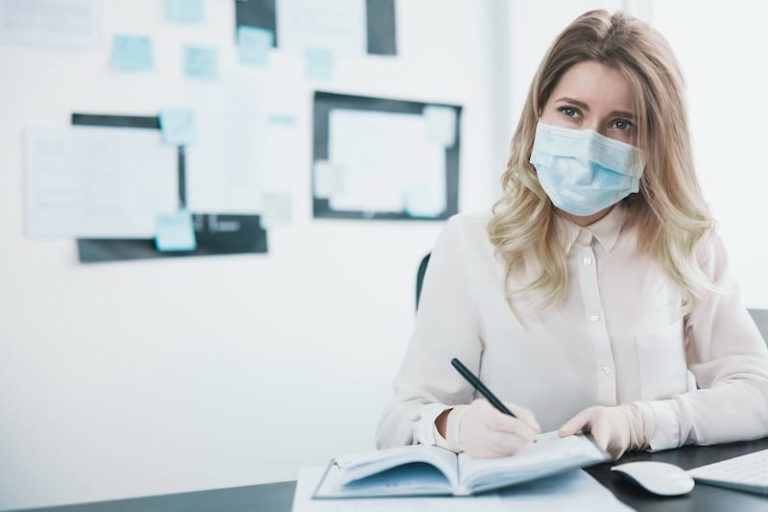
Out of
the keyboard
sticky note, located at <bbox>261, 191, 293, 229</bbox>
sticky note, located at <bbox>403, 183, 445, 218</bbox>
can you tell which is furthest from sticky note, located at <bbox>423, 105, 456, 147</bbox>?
the keyboard

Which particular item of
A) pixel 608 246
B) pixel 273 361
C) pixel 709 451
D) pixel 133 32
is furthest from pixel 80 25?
pixel 709 451

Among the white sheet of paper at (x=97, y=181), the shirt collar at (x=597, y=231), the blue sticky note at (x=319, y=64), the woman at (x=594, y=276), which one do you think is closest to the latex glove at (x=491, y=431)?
the woman at (x=594, y=276)

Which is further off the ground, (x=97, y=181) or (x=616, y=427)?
(x=97, y=181)

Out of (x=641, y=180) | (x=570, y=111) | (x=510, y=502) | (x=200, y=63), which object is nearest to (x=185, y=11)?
(x=200, y=63)

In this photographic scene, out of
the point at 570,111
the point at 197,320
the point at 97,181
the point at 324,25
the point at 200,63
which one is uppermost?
the point at 324,25

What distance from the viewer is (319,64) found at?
1.89 m

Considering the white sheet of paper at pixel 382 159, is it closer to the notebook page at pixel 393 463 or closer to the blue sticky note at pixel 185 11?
the blue sticky note at pixel 185 11

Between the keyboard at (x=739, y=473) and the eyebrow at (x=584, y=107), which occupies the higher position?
the eyebrow at (x=584, y=107)

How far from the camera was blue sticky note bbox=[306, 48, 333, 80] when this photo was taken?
1.88 m

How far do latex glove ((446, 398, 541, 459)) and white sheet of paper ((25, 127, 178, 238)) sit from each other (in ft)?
3.78

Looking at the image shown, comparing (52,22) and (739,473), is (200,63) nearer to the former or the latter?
(52,22)

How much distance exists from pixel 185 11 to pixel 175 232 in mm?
564

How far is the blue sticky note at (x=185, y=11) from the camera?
1738 mm

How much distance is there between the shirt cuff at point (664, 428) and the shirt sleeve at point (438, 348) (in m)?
0.29
